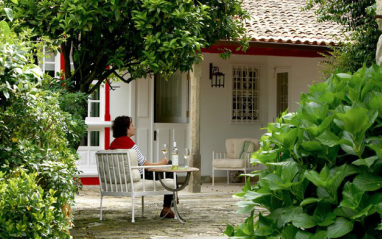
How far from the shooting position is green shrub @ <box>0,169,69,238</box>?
12.5 feet

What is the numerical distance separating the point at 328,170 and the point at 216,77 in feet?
39.7

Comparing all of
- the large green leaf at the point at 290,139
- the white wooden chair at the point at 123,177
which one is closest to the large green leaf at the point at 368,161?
the large green leaf at the point at 290,139

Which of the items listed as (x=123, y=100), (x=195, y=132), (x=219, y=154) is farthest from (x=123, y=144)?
(x=219, y=154)

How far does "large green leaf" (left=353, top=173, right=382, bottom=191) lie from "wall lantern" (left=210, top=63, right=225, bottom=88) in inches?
473

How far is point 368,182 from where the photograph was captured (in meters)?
2.07

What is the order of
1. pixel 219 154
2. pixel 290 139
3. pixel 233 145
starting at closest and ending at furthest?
1. pixel 290 139
2. pixel 233 145
3. pixel 219 154

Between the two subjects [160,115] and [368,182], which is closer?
[368,182]

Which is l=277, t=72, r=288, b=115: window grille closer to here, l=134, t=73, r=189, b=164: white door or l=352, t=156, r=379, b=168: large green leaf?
l=134, t=73, r=189, b=164: white door

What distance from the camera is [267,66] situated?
14.8 m

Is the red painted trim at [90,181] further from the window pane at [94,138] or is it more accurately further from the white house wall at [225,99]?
the white house wall at [225,99]

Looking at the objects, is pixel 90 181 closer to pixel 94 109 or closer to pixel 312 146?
pixel 94 109

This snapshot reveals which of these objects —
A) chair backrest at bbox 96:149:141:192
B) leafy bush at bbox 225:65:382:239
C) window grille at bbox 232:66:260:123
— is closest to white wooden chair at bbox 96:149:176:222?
chair backrest at bbox 96:149:141:192

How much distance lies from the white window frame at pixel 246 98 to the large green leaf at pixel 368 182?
12258 mm

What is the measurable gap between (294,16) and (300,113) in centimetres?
1235
